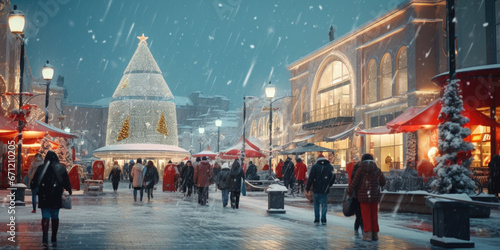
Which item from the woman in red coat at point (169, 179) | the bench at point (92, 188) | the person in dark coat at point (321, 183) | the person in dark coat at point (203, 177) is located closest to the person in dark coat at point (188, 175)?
the bench at point (92, 188)

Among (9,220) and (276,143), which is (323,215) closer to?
(9,220)

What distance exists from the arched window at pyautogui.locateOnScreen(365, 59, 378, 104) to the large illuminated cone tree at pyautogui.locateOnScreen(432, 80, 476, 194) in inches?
844

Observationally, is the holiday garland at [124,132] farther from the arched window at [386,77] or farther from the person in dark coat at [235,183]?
the person in dark coat at [235,183]

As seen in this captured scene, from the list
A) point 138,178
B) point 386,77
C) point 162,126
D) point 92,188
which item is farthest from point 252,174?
point 162,126

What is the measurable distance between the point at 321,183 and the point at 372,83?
20996 millimetres

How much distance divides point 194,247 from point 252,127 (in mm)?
49021

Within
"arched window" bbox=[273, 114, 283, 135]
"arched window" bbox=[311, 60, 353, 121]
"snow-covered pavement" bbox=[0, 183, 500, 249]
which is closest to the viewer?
"snow-covered pavement" bbox=[0, 183, 500, 249]

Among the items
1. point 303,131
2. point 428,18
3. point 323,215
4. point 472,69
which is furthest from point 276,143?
point 323,215

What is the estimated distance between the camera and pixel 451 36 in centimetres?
1048

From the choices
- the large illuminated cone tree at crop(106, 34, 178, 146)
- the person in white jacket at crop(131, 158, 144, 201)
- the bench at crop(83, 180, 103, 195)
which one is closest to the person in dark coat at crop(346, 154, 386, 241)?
the person in white jacket at crop(131, 158, 144, 201)

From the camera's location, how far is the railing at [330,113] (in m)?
35.4

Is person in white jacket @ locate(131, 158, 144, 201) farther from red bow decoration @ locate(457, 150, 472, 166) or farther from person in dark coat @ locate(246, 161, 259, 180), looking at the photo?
red bow decoration @ locate(457, 150, 472, 166)

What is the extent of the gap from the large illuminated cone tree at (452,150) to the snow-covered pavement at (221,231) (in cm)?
103

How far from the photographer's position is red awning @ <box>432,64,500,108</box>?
2148 centimetres
